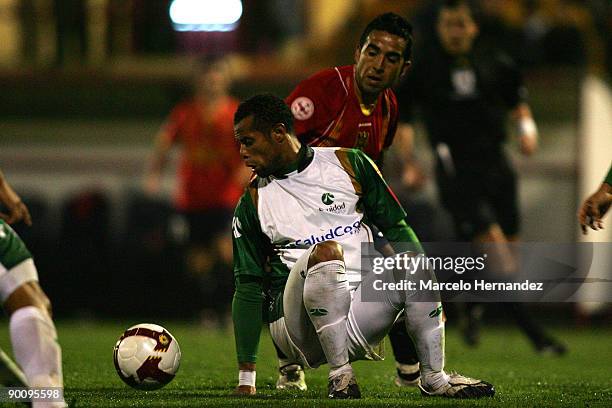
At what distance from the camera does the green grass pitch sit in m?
4.65

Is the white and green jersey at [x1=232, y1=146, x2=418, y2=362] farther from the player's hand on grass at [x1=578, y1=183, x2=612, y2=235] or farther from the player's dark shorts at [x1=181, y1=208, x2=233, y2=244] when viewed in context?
the player's dark shorts at [x1=181, y1=208, x2=233, y2=244]

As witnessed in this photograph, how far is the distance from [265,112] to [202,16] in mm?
10815

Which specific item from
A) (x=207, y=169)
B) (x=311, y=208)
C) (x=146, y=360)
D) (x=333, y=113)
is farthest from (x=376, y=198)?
(x=207, y=169)

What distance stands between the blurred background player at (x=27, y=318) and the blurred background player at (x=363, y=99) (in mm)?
1684

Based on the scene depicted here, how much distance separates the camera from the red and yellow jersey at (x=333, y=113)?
5500mm

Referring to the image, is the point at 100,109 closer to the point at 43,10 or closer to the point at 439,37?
the point at 43,10

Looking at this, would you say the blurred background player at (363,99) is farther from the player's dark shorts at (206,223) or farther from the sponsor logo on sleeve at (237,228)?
the player's dark shorts at (206,223)

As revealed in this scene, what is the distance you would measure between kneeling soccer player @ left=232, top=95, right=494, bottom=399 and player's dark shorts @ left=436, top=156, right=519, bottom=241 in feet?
12.1

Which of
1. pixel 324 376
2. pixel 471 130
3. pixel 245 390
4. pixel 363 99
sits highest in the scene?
pixel 363 99

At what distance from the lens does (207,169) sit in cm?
1077

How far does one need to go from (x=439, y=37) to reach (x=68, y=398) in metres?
4.91

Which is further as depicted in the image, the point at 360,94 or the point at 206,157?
the point at 206,157

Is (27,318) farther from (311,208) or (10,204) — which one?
(311,208)

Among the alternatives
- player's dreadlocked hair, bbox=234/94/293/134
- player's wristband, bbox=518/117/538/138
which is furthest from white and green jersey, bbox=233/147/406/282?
player's wristband, bbox=518/117/538/138
